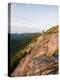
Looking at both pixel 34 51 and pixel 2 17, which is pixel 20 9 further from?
pixel 34 51

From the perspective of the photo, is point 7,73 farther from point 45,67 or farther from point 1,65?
point 45,67

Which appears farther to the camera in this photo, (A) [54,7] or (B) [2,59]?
(A) [54,7]

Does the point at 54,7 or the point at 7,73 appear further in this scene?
the point at 54,7

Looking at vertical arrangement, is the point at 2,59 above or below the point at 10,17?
below

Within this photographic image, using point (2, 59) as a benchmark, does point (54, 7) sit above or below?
above

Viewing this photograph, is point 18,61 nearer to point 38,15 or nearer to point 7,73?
point 7,73

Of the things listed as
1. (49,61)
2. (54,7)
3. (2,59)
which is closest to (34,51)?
(49,61)

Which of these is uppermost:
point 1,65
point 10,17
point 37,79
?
point 10,17

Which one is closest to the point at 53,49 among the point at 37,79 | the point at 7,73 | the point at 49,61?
the point at 49,61

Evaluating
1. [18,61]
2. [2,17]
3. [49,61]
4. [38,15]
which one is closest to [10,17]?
[2,17]
